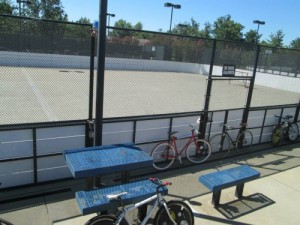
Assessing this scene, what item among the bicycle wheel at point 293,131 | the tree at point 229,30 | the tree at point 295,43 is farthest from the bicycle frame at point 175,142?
the tree at point 229,30

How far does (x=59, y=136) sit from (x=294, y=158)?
18.8 ft

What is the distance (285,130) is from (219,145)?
8.23 feet

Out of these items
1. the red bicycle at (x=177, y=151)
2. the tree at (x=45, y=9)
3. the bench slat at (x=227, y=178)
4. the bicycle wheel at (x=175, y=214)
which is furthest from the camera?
the tree at (x=45, y=9)

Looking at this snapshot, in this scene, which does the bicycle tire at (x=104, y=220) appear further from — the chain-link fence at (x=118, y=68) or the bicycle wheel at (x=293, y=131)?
the bicycle wheel at (x=293, y=131)

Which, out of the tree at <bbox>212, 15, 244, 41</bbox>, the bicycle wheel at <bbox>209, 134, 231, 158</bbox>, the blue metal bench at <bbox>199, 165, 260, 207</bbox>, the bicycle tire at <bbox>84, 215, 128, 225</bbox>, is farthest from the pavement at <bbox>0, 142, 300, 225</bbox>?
the tree at <bbox>212, 15, 244, 41</bbox>

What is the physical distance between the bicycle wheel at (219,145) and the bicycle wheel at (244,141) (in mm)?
313

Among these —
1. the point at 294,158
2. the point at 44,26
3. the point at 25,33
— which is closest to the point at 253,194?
the point at 294,158

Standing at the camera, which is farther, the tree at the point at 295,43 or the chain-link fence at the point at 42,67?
the tree at the point at 295,43

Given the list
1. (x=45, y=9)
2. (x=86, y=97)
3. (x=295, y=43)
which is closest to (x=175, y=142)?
(x=86, y=97)

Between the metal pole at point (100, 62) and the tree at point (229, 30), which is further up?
the tree at point (229, 30)

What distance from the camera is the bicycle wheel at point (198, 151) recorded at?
6.66m

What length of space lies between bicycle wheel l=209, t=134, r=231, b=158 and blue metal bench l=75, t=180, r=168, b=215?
3.53 m

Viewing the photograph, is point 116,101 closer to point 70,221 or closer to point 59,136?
point 59,136

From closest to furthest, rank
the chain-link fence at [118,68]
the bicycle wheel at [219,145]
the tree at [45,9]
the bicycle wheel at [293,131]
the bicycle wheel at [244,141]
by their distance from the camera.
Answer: the chain-link fence at [118,68], the bicycle wheel at [219,145], the bicycle wheel at [244,141], the bicycle wheel at [293,131], the tree at [45,9]
